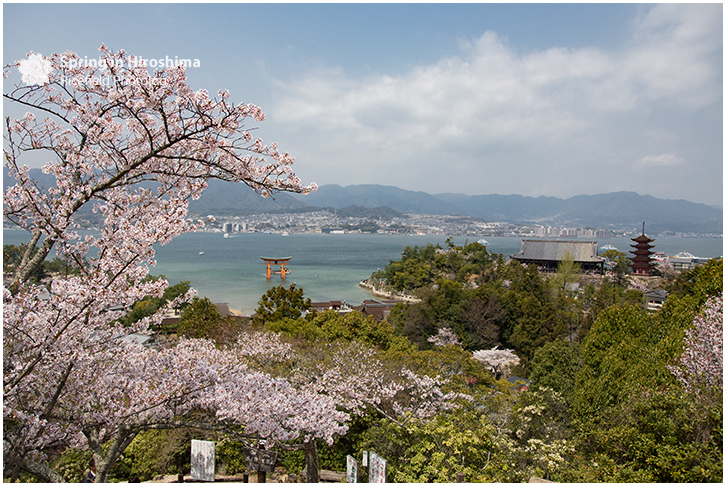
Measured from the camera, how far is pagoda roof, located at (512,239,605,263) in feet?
110

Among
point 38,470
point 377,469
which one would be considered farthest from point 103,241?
point 377,469

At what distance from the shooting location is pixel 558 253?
34688 millimetres

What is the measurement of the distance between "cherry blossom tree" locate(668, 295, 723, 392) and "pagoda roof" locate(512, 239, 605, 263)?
1109 inches

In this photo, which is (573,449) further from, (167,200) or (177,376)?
(167,200)

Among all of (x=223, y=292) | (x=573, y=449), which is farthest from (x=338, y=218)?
(x=573, y=449)

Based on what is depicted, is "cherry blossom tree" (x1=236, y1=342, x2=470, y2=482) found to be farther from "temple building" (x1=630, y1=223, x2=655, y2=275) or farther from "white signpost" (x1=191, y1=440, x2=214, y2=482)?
"temple building" (x1=630, y1=223, x2=655, y2=275)

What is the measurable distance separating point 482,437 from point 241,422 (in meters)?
3.54

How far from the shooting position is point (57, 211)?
2289 mm

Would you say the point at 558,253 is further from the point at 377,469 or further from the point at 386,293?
the point at 377,469

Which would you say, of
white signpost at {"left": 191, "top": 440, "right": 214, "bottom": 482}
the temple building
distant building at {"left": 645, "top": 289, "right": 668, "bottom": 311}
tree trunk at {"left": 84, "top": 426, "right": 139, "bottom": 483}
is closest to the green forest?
white signpost at {"left": 191, "top": 440, "right": 214, "bottom": 482}

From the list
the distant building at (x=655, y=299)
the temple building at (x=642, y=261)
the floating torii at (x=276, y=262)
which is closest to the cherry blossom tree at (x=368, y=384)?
the distant building at (x=655, y=299)

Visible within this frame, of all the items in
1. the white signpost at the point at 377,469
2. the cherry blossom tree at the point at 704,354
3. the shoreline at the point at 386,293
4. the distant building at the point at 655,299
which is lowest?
the shoreline at the point at 386,293

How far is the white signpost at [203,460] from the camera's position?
5.00 metres

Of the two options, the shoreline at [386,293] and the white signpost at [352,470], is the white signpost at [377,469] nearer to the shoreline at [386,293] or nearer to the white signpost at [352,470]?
the white signpost at [352,470]
